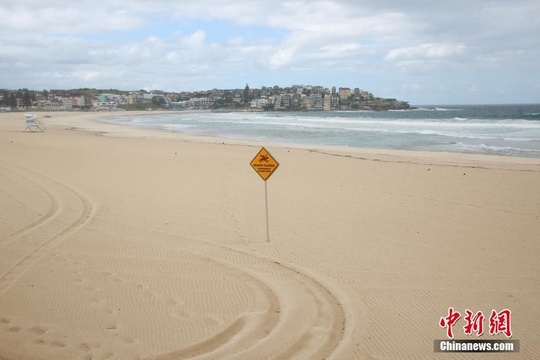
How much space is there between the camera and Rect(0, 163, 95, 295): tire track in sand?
6203mm

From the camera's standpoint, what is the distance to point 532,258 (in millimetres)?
6977

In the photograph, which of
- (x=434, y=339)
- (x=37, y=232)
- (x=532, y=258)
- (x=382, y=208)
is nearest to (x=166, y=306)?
(x=434, y=339)

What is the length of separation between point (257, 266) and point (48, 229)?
4.27m

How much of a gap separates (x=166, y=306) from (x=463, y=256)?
188 inches

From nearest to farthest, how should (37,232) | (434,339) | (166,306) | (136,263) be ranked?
(434,339)
(166,306)
(136,263)
(37,232)

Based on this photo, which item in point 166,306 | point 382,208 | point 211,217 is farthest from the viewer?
point 382,208

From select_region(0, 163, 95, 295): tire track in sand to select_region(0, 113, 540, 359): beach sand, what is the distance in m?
0.04

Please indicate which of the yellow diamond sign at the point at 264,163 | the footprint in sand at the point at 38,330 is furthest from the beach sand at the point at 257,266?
the yellow diamond sign at the point at 264,163

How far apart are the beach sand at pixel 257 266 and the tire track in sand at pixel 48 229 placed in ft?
0.13

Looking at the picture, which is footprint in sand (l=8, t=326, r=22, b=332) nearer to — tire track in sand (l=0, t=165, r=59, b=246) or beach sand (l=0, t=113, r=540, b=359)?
beach sand (l=0, t=113, r=540, b=359)

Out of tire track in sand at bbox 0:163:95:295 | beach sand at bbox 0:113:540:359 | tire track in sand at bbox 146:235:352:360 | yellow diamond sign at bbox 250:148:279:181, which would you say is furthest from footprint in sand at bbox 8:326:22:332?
yellow diamond sign at bbox 250:148:279:181

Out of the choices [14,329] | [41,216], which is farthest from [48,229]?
[14,329]

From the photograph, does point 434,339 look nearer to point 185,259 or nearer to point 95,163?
point 185,259

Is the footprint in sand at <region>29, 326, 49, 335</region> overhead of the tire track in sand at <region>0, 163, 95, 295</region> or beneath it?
beneath
